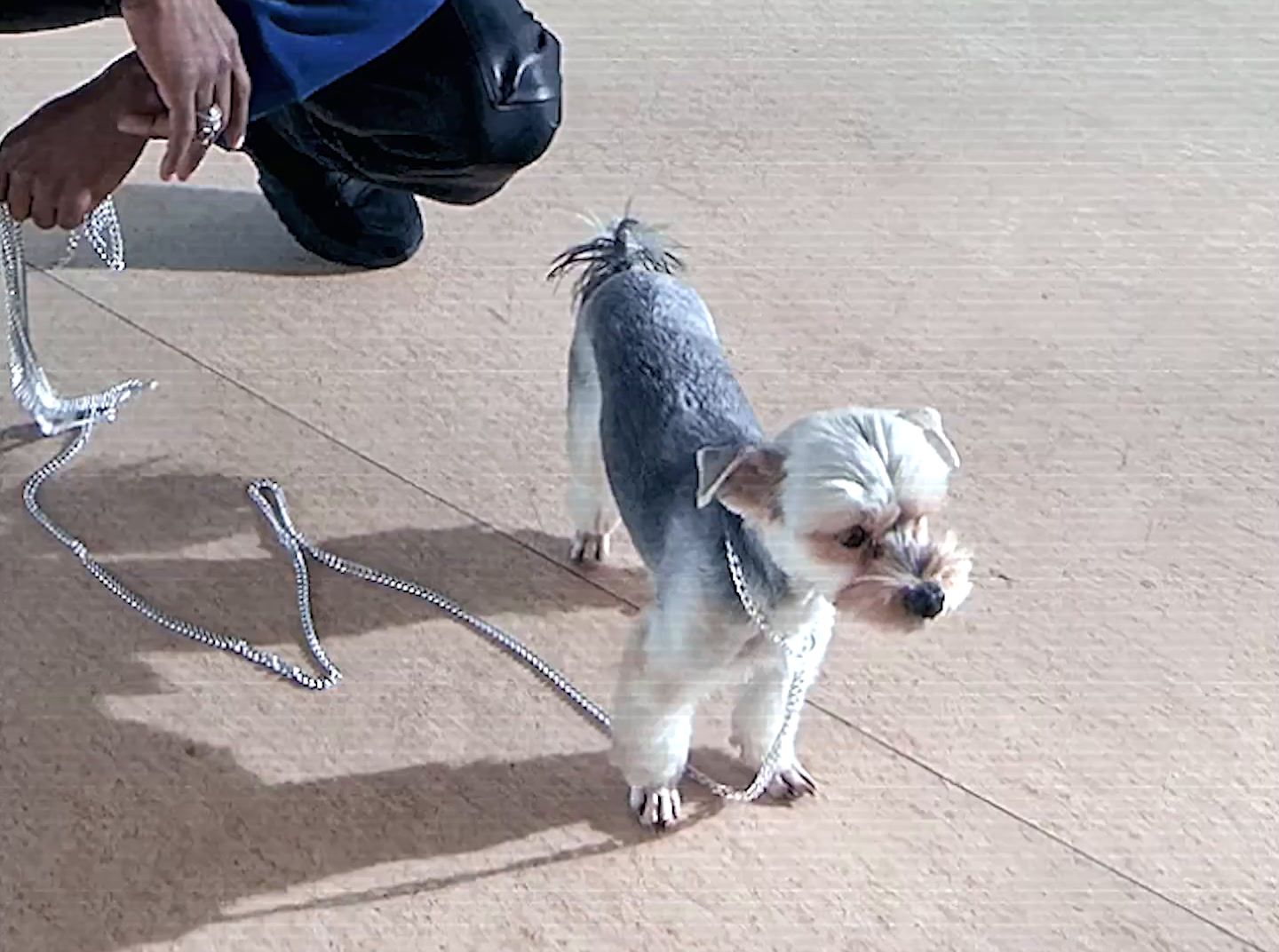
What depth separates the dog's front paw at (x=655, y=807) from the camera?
1479 millimetres

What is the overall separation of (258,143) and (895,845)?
1052 millimetres

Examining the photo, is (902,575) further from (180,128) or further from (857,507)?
(180,128)

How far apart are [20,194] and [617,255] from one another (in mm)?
531

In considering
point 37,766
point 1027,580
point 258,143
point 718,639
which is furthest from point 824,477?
point 258,143

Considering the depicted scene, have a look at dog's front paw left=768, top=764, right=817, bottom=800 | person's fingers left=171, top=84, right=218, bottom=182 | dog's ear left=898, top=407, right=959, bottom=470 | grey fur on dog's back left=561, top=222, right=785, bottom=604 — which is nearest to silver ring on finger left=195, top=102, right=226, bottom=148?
person's fingers left=171, top=84, right=218, bottom=182

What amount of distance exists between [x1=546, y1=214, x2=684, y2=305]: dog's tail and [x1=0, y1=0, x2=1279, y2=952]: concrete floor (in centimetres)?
29

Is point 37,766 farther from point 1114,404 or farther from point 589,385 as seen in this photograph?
point 1114,404

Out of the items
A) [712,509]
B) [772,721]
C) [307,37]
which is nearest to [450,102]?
[307,37]

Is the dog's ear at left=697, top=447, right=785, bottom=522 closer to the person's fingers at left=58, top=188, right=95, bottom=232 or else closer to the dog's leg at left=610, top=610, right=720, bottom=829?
the dog's leg at left=610, top=610, right=720, bottom=829

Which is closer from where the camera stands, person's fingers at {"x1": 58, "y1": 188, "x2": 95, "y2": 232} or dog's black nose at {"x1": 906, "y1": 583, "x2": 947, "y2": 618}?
dog's black nose at {"x1": 906, "y1": 583, "x2": 947, "y2": 618}

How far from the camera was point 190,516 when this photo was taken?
1760 mm

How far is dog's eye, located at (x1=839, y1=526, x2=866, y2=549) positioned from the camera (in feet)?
4.12

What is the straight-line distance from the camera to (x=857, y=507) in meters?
1.24

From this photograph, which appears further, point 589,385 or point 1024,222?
point 1024,222
